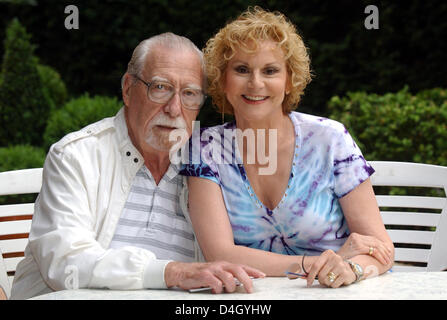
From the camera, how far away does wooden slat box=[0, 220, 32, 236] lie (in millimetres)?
3026

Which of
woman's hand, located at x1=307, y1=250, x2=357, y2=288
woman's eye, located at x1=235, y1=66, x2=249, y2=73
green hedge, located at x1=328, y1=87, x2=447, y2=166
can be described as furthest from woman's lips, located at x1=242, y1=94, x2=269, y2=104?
green hedge, located at x1=328, y1=87, x2=447, y2=166

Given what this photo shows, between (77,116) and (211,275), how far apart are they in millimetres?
3062

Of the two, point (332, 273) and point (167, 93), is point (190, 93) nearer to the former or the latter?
point (167, 93)

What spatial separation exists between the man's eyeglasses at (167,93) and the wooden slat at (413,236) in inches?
51.7

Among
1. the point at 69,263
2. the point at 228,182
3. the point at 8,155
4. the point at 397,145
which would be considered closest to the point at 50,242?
the point at 69,263

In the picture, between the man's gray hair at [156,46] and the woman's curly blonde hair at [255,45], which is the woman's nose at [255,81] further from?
the man's gray hair at [156,46]

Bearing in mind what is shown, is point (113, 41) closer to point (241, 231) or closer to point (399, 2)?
point (399, 2)

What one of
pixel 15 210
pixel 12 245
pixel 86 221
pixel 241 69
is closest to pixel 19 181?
pixel 15 210

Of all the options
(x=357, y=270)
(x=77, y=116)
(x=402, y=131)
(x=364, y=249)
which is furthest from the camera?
(x=402, y=131)

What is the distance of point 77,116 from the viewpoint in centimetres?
462

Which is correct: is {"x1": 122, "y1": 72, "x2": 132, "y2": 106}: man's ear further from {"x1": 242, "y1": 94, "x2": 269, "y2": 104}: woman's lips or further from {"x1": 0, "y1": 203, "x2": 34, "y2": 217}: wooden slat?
{"x1": 0, "y1": 203, "x2": 34, "y2": 217}: wooden slat

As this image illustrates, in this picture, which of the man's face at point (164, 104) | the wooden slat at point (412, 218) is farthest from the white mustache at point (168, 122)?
the wooden slat at point (412, 218)

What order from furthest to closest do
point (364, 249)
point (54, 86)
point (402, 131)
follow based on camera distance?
point (54, 86)
point (402, 131)
point (364, 249)

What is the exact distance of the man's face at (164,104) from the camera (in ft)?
8.29
